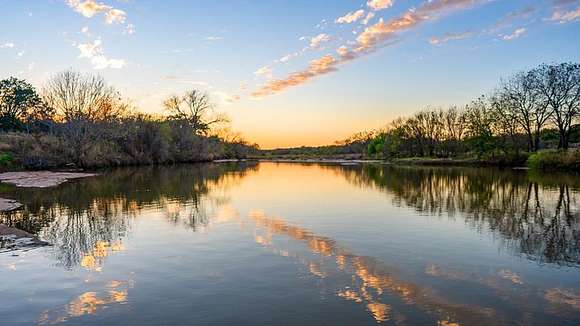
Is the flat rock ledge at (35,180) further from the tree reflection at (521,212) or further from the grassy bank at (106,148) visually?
the tree reflection at (521,212)

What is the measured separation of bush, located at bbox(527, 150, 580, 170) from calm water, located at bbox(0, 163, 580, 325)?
33780mm

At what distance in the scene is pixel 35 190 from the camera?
27062 mm

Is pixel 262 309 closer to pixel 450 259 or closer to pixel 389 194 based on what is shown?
pixel 450 259

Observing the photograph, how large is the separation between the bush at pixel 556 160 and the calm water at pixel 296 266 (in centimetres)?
3378

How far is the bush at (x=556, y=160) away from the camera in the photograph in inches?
1856

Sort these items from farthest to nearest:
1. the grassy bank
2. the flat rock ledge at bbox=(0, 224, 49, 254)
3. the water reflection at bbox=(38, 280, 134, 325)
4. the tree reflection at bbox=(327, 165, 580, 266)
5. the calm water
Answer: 1. the grassy bank
2. the tree reflection at bbox=(327, 165, 580, 266)
3. the flat rock ledge at bbox=(0, 224, 49, 254)
4. the calm water
5. the water reflection at bbox=(38, 280, 134, 325)

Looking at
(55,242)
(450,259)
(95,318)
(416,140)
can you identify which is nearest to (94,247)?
(55,242)

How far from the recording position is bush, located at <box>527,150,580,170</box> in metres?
47.2

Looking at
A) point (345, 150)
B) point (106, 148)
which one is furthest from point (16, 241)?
point (345, 150)

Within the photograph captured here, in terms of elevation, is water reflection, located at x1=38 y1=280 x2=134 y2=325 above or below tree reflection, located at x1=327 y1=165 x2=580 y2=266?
above

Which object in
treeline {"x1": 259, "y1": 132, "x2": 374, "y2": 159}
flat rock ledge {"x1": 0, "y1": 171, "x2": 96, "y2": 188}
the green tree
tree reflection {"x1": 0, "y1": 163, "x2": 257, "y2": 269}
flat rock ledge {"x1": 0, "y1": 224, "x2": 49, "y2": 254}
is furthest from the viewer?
treeline {"x1": 259, "y1": 132, "x2": 374, "y2": 159}

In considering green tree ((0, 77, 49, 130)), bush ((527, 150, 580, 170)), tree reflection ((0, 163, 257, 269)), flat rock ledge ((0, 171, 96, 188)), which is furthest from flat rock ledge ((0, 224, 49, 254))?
green tree ((0, 77, 49, 130))

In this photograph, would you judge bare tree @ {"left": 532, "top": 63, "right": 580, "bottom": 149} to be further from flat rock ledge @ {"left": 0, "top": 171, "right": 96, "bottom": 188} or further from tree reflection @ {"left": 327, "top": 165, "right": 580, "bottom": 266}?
flat rock ledge @ {"left": 0, "top": 171, "right": 96, "bottom": 188}

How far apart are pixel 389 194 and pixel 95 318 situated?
2167 cm
